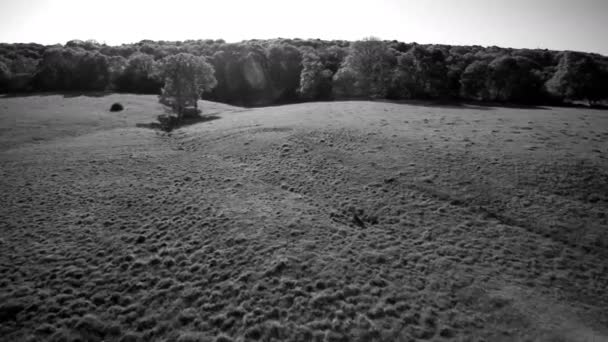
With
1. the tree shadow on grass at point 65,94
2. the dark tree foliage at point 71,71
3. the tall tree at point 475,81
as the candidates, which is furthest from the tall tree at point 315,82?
the dark tree foliage at point 71,71

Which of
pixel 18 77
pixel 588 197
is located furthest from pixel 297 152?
pixel 18 77

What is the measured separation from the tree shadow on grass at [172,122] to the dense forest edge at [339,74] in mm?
11097

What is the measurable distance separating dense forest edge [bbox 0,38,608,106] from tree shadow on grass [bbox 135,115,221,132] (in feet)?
36.4

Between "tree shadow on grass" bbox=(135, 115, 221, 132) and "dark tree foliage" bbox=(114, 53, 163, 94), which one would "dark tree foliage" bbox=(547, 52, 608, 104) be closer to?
"tree shadow on grass" bbox=(135, 115, 221, 132)

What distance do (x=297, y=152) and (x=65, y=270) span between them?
1863 centimetres

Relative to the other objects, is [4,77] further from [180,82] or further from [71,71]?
[180,82]

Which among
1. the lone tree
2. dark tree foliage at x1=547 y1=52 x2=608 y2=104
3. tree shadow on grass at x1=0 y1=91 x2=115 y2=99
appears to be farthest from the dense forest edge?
the lone tree

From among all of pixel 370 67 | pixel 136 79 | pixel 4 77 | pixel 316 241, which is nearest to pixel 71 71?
pixel 4 77

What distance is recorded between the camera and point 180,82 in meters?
49.0

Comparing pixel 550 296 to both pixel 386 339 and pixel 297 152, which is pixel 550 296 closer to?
pixel 386 339

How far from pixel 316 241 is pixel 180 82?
4649cm

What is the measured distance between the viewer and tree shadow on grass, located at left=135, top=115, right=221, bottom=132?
42906mm

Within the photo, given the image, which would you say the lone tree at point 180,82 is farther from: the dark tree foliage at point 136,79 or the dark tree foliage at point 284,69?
the dark tree foliage at point 284,69

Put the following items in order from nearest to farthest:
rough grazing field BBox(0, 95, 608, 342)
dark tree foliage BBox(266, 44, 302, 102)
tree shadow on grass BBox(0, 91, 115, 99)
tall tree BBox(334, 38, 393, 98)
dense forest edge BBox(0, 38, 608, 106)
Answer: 1. rough grazing field BBox(0, 95, 608, 342)
2. dense forest edge BBox(0, 38, 608, 106)
3. tall tree BBox(334, 38, 393, 98)
4. tree shadow on grass BBox(0, 91, 115, 99)
5. dark tree foliage BBox(266, 44, 302, 102)
